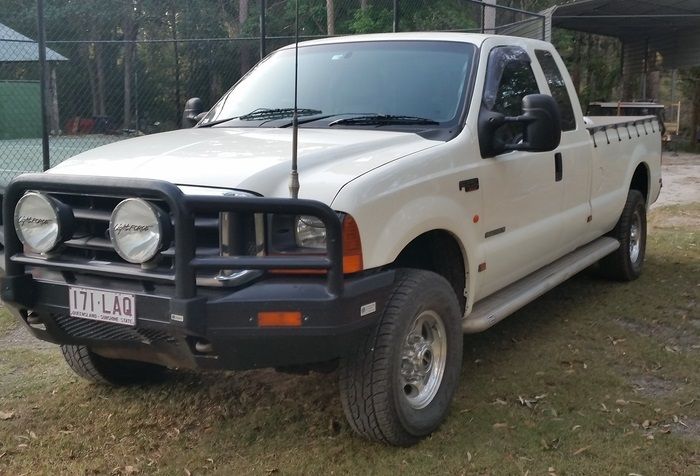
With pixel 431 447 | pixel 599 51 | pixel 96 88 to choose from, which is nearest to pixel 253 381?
pixel 431 447

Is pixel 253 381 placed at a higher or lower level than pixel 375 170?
lower

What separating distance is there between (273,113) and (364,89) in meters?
0.57

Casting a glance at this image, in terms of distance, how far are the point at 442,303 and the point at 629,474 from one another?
3.67 feet

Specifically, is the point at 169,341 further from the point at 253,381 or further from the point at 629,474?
the point at 629,474

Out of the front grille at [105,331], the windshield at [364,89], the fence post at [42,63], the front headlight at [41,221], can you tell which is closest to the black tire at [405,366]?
the front grille at [105,331]

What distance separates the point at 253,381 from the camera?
4691 millimetres

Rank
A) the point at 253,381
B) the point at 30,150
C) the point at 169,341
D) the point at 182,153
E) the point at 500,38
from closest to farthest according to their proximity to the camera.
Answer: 1. the point at 169,341
2. the point at 182,153
3. the point at 253,381
4. the point at 500,38
5. the point at 30,150

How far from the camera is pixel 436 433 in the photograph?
12.9 ft

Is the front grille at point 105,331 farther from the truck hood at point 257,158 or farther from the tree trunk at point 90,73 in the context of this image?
the tree trunk at point 90,73

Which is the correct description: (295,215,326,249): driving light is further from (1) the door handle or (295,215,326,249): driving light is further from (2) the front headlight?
(1) the door handle

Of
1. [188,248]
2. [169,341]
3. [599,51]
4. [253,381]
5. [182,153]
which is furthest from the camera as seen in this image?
[599,51]

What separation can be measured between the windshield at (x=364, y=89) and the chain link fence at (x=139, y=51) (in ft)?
11.7

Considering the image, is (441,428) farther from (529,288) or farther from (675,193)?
(675,193)

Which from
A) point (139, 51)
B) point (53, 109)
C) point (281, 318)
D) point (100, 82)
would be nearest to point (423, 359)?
point (281, 318)
